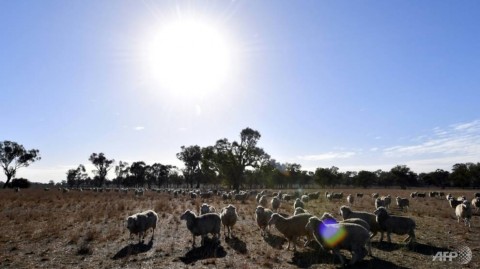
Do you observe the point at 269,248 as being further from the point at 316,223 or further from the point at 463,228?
the point at 463,228

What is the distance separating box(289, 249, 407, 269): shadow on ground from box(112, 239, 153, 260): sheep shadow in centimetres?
667

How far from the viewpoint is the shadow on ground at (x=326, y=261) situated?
11.4 metres

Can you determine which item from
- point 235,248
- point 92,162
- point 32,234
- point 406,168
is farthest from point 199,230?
point 406,168

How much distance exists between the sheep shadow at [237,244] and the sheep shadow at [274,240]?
1.37m

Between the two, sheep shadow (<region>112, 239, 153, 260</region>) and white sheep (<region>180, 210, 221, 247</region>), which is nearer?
sheep shadow (<region>112, 239, 153, 260</region>)

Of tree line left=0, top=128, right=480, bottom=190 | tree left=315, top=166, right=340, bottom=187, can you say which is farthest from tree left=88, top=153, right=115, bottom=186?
tree left=315, top=166, right=340, bottom=187

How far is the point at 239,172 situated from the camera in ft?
246

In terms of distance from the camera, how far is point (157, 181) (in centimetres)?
16550

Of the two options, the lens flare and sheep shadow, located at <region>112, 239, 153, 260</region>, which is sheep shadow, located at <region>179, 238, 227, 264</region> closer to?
sheep shadow, located at <region>112, 239, 153, 260</region>

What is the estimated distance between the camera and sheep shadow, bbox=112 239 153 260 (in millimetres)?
13459

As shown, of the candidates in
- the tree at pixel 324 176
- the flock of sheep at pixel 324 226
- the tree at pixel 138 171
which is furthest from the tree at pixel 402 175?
the flock of sheep at pixel 324 226

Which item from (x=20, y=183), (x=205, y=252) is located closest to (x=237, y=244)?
(x=205, y=252)

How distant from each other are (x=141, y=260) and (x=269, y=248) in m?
5.58

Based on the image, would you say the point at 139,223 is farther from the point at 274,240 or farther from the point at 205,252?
the point at 274,240
